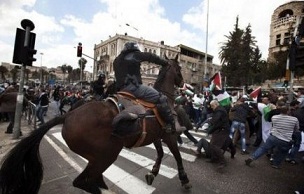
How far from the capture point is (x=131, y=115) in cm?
375

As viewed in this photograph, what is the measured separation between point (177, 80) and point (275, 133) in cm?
317

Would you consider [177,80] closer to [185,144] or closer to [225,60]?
[185,144]

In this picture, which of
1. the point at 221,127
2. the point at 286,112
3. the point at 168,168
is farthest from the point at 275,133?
the point at 168,168

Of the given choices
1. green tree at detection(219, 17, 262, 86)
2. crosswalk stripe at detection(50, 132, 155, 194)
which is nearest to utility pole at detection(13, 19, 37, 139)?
crosswalk stripe at detection(50, 132, 155, 194)

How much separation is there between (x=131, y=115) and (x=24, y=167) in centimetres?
169

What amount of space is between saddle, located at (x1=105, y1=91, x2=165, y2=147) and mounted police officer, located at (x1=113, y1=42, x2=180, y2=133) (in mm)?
91

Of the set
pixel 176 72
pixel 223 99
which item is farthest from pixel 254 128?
pixel 176 72

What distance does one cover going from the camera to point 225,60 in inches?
1743

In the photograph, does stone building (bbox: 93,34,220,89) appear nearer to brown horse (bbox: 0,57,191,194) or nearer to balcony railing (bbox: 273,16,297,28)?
balcony railing (bbox: 273,16,297,28)

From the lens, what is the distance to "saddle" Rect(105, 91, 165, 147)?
367 cm

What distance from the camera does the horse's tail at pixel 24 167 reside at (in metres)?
3.59

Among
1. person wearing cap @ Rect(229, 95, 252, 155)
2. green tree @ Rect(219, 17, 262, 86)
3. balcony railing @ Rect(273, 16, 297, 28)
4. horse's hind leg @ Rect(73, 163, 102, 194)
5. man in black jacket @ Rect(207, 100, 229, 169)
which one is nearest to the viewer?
horse's hind leg @ Rect(73, 163, 102, 194)

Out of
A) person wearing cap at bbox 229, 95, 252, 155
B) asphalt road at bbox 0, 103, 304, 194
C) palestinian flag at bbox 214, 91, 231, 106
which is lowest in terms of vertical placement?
asphalt road at bbox 0, 103, 304, 194

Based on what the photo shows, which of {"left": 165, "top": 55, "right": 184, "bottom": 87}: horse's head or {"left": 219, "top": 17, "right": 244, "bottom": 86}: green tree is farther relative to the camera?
{"left": 219, "top": 17, "right": 244, "bottom": 86}: green tree
